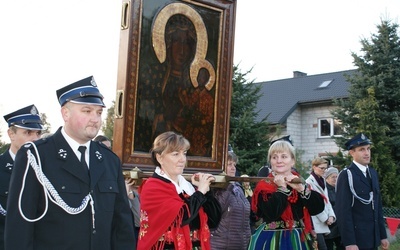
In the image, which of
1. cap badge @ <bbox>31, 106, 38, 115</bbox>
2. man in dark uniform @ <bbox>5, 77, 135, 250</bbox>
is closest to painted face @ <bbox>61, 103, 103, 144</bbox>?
man in dark uniform @ <bbox>5, 77, 135, 250</bbox>

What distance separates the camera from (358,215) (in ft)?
19.5

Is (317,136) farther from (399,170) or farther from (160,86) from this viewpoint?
(160,86)

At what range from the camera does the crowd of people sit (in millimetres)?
2789

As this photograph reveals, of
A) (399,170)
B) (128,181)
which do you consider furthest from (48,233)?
(399,170)

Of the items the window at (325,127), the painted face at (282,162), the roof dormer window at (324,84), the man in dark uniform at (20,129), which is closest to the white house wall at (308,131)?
the window at (325,127)

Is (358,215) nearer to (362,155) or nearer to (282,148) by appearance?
(362,155)

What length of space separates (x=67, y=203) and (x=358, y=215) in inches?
161

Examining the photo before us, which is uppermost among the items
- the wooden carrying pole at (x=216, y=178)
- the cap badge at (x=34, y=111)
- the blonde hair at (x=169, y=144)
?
the cap badge at (x=34, y=111)

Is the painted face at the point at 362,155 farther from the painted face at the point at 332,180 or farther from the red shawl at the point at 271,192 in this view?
the painted face at the point at 332,180

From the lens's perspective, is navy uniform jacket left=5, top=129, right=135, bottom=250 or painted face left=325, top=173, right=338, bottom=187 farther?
painted face left=325, top=173, right=338, bottom=187

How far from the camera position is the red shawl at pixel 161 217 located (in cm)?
371

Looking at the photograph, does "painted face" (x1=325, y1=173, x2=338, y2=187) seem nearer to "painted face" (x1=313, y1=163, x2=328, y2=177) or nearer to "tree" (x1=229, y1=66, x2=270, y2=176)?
"painted face" (x1=313, y1=163, x2=328, y2=177)

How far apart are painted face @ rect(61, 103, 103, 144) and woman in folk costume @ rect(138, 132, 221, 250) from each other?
0.92 metres

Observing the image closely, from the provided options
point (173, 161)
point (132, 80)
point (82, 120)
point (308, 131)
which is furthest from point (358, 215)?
point (308, 131)
